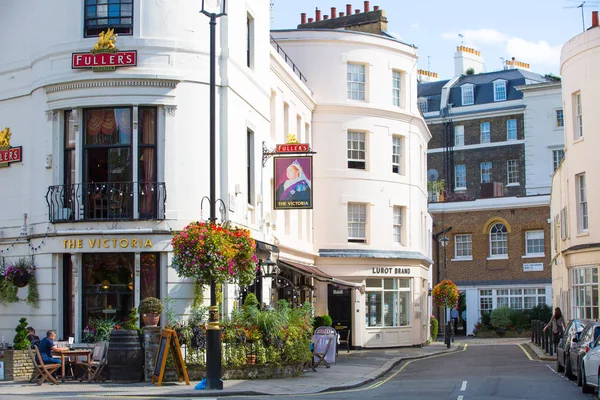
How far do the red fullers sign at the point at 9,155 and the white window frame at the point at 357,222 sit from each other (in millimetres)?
17165

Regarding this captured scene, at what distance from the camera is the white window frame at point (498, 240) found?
5806 cm

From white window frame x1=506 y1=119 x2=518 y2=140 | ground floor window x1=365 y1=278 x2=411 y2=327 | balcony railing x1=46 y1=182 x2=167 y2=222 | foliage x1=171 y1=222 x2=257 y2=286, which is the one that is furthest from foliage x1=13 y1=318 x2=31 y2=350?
white window frame x1=506 y1=119 x2=518 y2=140

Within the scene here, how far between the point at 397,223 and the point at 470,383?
18.8 metres

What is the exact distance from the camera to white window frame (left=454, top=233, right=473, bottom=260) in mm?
59188

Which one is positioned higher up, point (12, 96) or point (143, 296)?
point (12, 96)

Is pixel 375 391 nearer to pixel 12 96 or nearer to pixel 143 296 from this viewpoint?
pixel 143 296

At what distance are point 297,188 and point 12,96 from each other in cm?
809

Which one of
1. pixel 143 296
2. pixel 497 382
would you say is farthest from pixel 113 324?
pixel 497 382

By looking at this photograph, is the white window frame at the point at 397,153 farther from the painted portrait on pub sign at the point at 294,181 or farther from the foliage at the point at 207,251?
the foliage at the point at 207,251

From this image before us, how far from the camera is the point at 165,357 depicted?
1962 cm

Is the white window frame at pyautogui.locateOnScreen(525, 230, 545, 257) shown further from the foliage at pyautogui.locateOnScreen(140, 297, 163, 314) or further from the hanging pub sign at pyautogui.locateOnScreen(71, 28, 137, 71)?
the foliage at pyautogui.locateOnScreen(140, 297, 163, 314)

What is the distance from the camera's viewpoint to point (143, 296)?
72.2ft

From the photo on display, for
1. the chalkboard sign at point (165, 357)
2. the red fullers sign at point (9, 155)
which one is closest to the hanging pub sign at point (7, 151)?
the red fullers sign at point (9, 155)

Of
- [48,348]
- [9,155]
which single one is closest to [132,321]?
[48,348]
